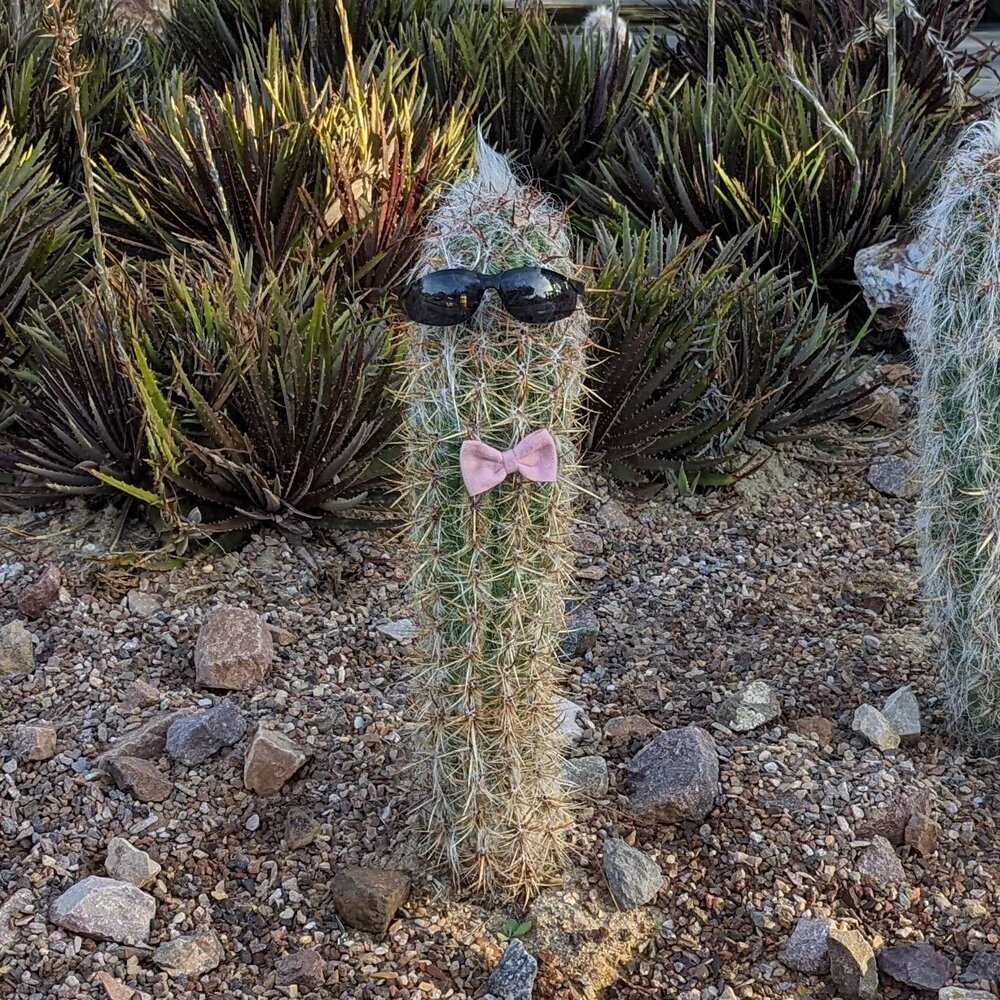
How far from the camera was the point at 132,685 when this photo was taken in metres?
3.08

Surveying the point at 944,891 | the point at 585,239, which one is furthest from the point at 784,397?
the point at 944,891

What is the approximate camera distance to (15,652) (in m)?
3.17

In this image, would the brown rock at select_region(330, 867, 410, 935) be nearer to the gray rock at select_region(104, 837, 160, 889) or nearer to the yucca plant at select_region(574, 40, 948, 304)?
the gray rock at select_region(104, 837, 160, 889)

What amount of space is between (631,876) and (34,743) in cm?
136

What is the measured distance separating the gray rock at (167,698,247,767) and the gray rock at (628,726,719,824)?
2.97ft

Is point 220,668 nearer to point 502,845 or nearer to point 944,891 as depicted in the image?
point 502,845

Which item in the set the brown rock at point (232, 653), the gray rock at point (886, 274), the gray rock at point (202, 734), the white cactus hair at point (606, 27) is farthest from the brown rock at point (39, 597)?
the white cactus hair at point (606, 27)

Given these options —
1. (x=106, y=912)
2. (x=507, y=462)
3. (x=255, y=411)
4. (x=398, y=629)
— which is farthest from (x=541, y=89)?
(x=106, y=912)

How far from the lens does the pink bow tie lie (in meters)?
2.11

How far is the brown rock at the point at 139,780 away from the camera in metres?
2.76

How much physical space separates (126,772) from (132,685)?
1.14ft

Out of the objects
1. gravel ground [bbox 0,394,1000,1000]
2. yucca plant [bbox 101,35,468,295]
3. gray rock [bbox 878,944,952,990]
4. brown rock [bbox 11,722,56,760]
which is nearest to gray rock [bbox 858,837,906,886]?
gravel ground [bbox 0,394,1000,1000]

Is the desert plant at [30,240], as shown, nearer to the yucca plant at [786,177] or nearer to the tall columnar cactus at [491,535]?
the yucca plant at [786,177]

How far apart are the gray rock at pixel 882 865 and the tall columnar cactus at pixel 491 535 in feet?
2.18
